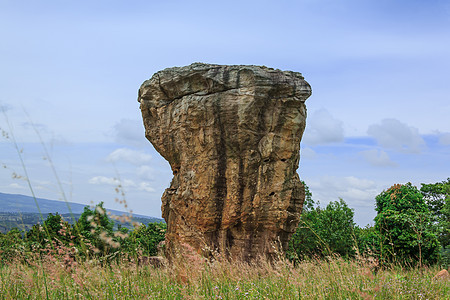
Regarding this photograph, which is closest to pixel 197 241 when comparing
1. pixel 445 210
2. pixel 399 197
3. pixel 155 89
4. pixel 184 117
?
pixel 184 117

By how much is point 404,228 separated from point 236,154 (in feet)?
27.0

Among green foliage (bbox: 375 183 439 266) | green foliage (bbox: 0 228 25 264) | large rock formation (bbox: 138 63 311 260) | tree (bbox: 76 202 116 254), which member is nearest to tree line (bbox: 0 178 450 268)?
green foliage (bbox: 375 183 439 266)

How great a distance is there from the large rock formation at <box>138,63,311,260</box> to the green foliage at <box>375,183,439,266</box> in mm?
5522

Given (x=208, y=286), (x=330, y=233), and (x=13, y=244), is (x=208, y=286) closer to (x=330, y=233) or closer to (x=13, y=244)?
(x=13, y=244)

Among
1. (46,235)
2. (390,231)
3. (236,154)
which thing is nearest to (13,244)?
(46,235)

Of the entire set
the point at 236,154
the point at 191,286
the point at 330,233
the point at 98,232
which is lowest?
the point at 330,233

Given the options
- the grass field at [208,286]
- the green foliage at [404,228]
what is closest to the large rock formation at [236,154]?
the grass field at [208,286]

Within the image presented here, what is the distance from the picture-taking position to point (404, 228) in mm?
15031

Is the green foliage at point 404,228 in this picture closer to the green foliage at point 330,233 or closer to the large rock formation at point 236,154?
the green foliage at point 330,233

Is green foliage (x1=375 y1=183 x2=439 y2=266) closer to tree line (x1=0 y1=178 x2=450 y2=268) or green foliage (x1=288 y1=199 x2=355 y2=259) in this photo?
tree line (x1=0 y1=178 x2=450 y2=268)

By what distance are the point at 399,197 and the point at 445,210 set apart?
1955 mm

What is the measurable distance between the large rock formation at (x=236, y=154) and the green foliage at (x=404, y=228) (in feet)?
18.1

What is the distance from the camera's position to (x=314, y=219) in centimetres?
1966

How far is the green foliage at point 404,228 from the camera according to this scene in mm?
14688
